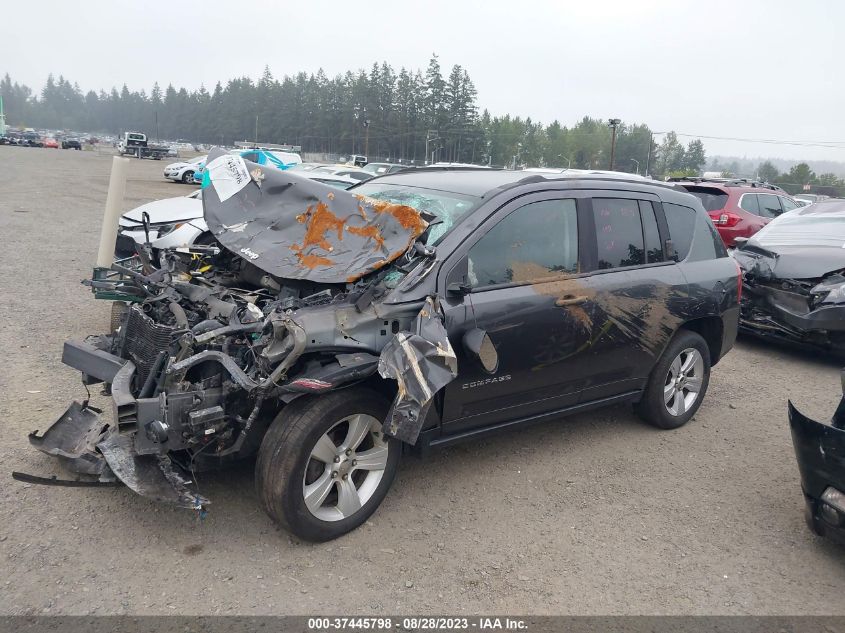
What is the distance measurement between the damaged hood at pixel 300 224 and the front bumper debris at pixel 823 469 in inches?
92.0

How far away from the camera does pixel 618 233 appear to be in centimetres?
Answer: 445

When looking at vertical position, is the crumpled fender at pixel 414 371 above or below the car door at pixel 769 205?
below

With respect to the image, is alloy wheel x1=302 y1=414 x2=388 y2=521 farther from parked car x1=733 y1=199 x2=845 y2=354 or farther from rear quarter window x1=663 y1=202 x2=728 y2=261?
parked car x1=733 y1=199 x2=845 y2=354

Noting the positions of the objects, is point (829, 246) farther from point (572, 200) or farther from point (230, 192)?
point (230, 192)

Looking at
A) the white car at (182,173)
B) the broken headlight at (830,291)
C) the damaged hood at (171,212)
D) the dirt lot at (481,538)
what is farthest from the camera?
the white car at (182,173)

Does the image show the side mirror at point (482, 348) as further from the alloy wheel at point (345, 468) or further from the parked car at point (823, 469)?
the parked car at point (823, 469)

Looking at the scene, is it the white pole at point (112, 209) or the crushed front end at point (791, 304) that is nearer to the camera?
the white pole at point (112, 209)

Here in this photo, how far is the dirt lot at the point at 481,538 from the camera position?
2914 millimetres

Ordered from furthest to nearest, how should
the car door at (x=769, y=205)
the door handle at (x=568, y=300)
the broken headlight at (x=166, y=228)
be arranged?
the car door at (x=769, y=205) < the broken headlight at (x=166, y=228) < the door handle at (x=568, y=300)

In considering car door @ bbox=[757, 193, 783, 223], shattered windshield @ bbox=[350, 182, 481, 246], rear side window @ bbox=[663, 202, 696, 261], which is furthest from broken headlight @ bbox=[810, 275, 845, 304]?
car door @ bbox=[757, 193, 783, 223]

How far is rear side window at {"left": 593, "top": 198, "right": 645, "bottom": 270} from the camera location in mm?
4336

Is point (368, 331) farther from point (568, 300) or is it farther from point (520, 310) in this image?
point (568, 300)

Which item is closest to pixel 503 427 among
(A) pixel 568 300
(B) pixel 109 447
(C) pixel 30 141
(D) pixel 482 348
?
(D) pixel 482 348

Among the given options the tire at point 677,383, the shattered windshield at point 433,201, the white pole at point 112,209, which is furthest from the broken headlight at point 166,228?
the tire at point 677,383
